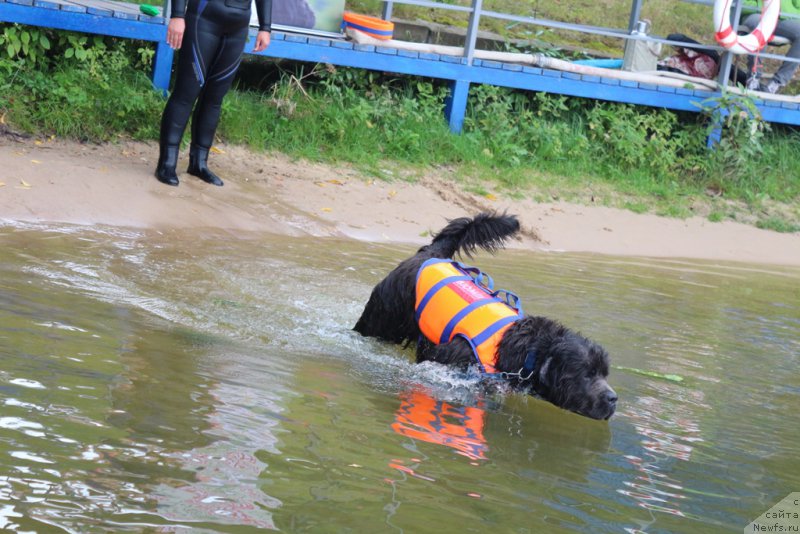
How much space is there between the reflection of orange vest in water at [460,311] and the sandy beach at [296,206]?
299 cm

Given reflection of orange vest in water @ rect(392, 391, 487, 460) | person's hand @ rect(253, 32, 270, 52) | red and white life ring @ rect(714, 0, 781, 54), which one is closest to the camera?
reflection of orange vest in water @ rect(392, 391, 487, 460)

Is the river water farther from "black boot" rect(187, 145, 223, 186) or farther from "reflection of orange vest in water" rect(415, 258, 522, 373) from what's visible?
"black boot" rect(187, 145, 223, 186)

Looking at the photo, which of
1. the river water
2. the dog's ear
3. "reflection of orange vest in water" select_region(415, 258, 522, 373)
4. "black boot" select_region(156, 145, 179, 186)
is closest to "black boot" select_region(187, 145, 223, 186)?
"black boot" select_region(156, 145, 179, 186)

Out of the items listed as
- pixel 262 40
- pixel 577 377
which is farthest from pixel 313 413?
pixel 262 40

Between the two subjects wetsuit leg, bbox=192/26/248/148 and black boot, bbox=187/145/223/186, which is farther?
black boot, bbox=187/145/223/186

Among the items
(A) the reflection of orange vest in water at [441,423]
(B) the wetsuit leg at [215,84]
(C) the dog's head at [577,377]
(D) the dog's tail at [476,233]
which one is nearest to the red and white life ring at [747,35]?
(B) the wetsuit leg at [215,84]

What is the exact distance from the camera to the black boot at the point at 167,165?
8.62m

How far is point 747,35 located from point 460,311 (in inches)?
335

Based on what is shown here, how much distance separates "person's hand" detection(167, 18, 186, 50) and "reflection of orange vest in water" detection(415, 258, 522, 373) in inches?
146

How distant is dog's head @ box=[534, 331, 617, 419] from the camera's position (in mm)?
4957

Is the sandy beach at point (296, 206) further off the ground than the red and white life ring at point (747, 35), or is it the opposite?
the red and white life ring at point (747, 35)

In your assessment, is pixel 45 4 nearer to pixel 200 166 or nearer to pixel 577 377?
pixel 200 166

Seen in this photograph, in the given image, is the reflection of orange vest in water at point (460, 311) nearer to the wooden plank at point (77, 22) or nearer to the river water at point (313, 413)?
the river water at point (313, 413)

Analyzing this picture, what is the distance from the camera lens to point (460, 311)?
5414 millimetres
